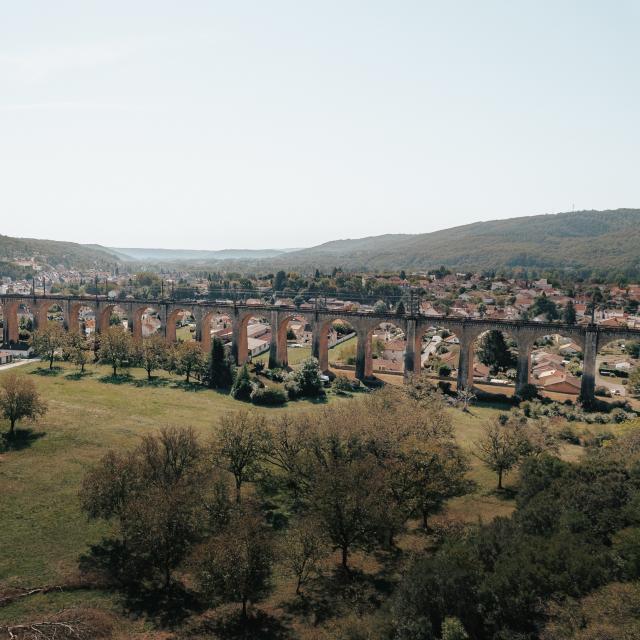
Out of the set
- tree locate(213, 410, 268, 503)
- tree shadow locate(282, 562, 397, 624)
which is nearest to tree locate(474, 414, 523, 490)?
tree shadow locate(282, 562, 397, 624)

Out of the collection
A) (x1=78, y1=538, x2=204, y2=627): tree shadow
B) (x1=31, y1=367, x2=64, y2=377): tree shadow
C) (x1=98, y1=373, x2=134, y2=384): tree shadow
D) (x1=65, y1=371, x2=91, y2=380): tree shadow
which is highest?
(x1=31, y1=367, x2=64, y2=377): tree shadow

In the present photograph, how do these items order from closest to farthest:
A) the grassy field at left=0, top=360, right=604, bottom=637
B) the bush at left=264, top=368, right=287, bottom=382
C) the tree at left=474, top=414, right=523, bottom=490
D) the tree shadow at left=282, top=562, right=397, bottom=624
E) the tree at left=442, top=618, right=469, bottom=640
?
the tree at left=442, top=618, right=469, bottom=640
the tree shadow at left=282, top=562, right=397, bottom=624
the grassy field at left=0, top=360, right=604, bottom=637
the tree at left=474, top=414, right=523, bottom=490
the bush at left=264, top=368, right=287, bottom=382

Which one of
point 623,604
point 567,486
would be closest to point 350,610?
point 623,604

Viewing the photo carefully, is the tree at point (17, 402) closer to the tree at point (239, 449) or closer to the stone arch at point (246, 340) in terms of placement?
the tree at point (239, 449)

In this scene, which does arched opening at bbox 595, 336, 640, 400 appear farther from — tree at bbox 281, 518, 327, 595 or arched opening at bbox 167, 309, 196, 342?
arched opening at bbox 167, 309, 196, 342

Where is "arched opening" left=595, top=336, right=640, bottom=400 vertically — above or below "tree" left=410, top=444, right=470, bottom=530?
below

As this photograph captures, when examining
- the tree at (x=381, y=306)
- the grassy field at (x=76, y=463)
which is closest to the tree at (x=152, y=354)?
the grassy field at (x=76, y=463)

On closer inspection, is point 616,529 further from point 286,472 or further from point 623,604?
point 286,472
